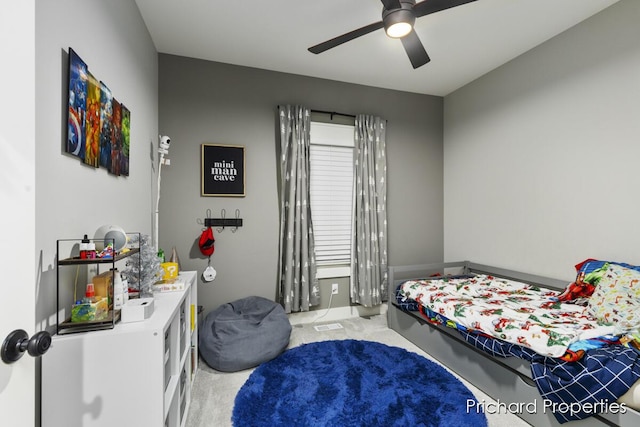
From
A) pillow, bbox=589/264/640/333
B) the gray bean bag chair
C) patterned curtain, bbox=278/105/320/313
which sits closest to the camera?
pillow, bbox=589/264/640/333

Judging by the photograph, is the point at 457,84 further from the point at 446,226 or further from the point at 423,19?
the point at 446,226

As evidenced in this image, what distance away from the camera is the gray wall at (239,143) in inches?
111

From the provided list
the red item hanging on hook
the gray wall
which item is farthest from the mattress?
the red item hanging on hook

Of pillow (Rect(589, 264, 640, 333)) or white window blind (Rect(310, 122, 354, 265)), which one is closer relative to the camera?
pillow (Rect(589, 264, 640, 333))

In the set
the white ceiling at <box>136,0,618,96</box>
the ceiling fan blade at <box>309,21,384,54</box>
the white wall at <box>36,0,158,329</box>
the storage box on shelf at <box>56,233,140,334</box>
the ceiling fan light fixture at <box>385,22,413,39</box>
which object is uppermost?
the white ceiling at <box>136,0,618,96</box>

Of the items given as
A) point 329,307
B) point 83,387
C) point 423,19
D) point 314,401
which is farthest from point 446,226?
point 83,387

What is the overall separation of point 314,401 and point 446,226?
2.78 meters

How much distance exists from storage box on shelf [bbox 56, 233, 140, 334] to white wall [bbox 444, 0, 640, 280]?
3.16 meters

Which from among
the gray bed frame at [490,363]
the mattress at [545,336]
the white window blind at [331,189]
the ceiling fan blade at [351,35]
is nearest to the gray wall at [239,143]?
the white window blind at [331,189]

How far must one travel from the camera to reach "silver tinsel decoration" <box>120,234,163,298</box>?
4.91ft

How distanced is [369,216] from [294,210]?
2.89 ft

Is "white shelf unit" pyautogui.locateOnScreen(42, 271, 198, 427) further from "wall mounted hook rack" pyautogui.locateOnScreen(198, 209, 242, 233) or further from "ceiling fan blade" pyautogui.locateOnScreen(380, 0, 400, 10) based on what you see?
"ceiling fan blade" pyautogui.locateOnScreen(380, 0, 400, 10)

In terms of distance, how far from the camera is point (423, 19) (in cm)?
229
